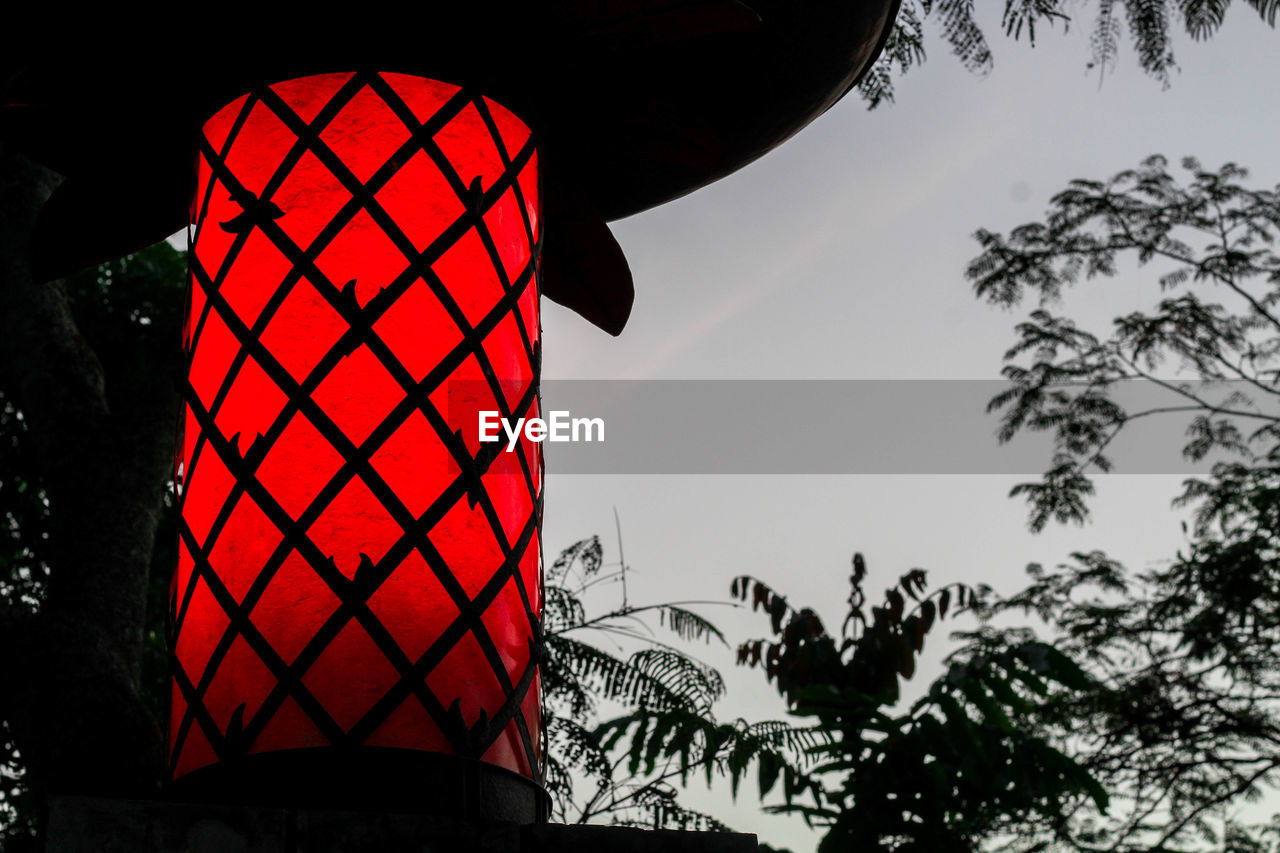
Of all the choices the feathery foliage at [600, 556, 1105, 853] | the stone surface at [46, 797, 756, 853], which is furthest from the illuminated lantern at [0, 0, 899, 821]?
the feathery foliage at [600, 556, 1105, 853]

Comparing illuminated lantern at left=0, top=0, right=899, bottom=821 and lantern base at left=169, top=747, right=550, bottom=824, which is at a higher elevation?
illuminated lantern at left=0, top=0, right=899, bottom=821

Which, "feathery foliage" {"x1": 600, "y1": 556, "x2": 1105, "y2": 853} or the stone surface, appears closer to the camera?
the stone surface

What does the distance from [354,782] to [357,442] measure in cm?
34

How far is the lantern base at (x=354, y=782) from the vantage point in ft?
3.92

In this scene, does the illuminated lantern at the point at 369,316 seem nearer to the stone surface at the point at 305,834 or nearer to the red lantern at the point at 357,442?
the red lantern at the point at 357,442

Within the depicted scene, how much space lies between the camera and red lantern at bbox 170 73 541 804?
1.26 metres

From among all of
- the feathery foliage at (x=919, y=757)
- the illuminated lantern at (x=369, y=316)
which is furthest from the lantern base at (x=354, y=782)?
the feathery foliage at (x=919, y=757)

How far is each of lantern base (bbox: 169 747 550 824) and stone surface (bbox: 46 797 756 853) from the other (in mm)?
95

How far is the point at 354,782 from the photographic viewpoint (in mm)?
1198

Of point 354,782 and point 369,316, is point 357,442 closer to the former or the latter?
point 369,316

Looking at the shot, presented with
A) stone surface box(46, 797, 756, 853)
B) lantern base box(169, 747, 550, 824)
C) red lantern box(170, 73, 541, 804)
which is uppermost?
red lantern box(170, 73, 541, 804)

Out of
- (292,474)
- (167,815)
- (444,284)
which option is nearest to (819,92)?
(444,284)

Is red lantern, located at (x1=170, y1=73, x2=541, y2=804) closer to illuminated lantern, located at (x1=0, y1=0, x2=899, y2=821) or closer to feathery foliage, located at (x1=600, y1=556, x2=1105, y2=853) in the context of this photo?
illuminated lantern, located at (x1=0, y1=0, x2=899, y2=821)

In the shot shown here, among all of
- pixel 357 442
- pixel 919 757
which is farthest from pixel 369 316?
pixel 919 757
